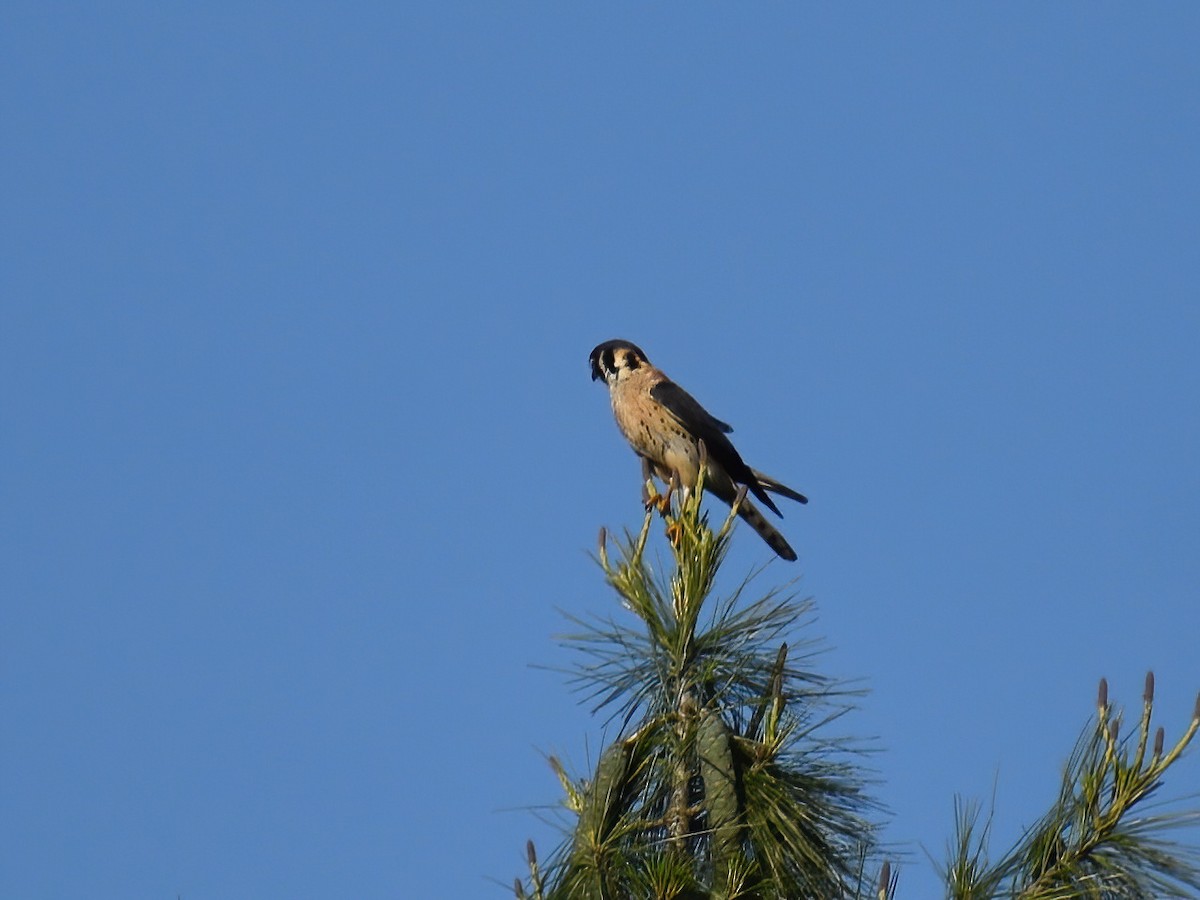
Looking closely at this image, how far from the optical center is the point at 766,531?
21.6ft

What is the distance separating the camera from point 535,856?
107 inches

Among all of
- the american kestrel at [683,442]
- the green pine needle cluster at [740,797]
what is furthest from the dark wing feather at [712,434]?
the green pine needle cluster at [740,797]

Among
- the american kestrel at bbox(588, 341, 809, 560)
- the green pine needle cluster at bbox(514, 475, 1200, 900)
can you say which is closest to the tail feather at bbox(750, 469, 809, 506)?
the american kestrel at bbox(588, 341, 809, 560)

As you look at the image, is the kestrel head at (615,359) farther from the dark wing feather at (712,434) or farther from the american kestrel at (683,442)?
the dark wing feather at (712,434)

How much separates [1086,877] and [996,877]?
0.50 feet

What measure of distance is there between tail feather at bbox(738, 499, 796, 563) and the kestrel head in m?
0.85

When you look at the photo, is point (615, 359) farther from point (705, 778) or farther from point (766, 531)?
point (705, 778)

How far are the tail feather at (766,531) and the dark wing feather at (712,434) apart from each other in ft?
0.26

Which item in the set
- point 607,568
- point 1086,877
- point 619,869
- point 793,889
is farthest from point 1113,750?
point 607,568

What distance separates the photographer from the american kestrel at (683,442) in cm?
651

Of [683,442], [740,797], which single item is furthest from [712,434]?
[740,797]

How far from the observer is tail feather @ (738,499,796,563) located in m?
6.55

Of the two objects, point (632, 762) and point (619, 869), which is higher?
point (632, 762)

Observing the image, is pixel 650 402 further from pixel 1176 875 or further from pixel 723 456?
pixel 1176 875
